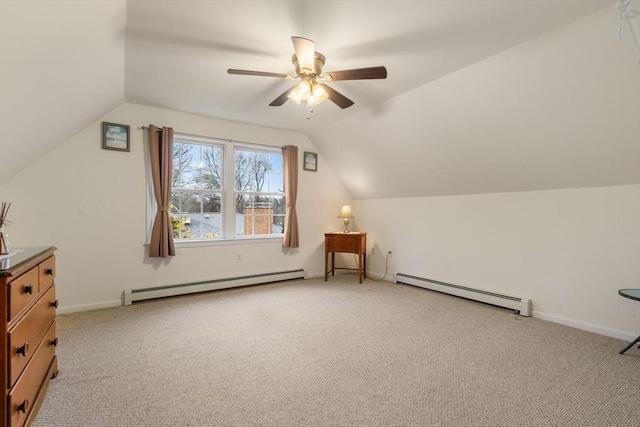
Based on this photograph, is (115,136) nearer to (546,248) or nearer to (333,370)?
(333,370)

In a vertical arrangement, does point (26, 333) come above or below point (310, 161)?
below

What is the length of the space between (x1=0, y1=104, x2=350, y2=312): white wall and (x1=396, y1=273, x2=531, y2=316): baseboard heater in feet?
8.44

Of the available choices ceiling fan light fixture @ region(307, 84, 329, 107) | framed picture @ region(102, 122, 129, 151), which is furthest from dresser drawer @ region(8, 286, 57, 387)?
ceiling fan light fixture @ region(307, 84, 329, 107)

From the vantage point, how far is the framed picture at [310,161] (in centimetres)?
502

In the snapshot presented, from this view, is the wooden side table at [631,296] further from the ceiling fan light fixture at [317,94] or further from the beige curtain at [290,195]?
the beige curtain at [290,195]

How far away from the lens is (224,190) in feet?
14.1

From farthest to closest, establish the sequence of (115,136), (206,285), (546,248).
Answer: (206,285) < (115,136) < (546,248)

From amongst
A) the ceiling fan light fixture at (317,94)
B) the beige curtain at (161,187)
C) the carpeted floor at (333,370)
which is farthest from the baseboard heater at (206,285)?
the ceiling fan light fixture at (317,94)

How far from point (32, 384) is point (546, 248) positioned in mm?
4275

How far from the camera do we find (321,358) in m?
2.30

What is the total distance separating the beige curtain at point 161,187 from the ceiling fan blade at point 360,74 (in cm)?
236

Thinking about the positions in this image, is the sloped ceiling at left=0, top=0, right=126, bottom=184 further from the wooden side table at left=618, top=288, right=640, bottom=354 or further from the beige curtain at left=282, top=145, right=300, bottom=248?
the wooden side table at left=618, top=288, right=640, bottom=354

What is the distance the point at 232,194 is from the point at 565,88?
384cm

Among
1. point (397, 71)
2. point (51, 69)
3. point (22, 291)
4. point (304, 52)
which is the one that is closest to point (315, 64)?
point (304, 52)
